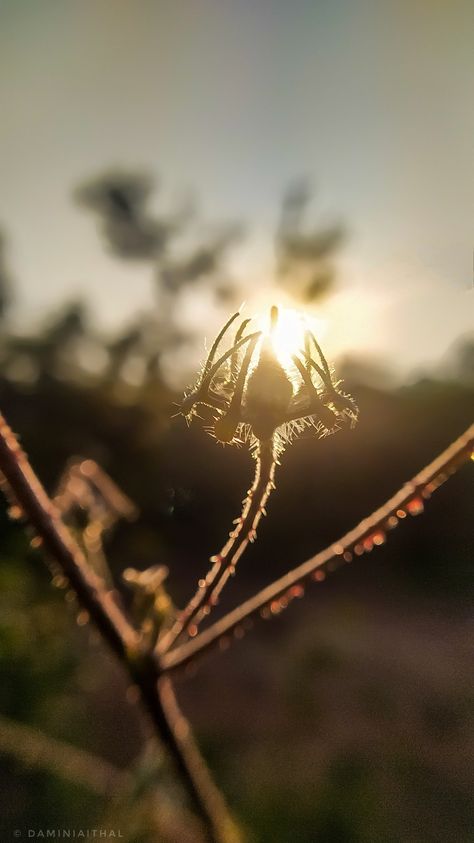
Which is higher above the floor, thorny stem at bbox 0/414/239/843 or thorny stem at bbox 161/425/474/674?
thorny stem at bbox 161/425/474/674

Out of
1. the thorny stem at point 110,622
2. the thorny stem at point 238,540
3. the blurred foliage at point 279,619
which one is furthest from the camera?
the blurred foliage at point 279,619

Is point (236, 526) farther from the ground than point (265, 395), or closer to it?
closer to it

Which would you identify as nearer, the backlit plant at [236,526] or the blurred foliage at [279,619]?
the backlit plant at [236,526]

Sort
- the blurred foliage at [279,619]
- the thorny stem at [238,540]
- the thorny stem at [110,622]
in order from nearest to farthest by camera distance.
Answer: the thorny stem at [110,622], the thorny stem at [238,540], the blurred foliage at [279,619]

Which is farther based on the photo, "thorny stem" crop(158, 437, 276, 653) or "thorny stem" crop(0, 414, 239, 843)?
"thorny stem" crop(158, 437, 276, 653)

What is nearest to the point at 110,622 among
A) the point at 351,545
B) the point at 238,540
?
the point at 238,540

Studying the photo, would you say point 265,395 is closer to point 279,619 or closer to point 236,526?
point 236,526
